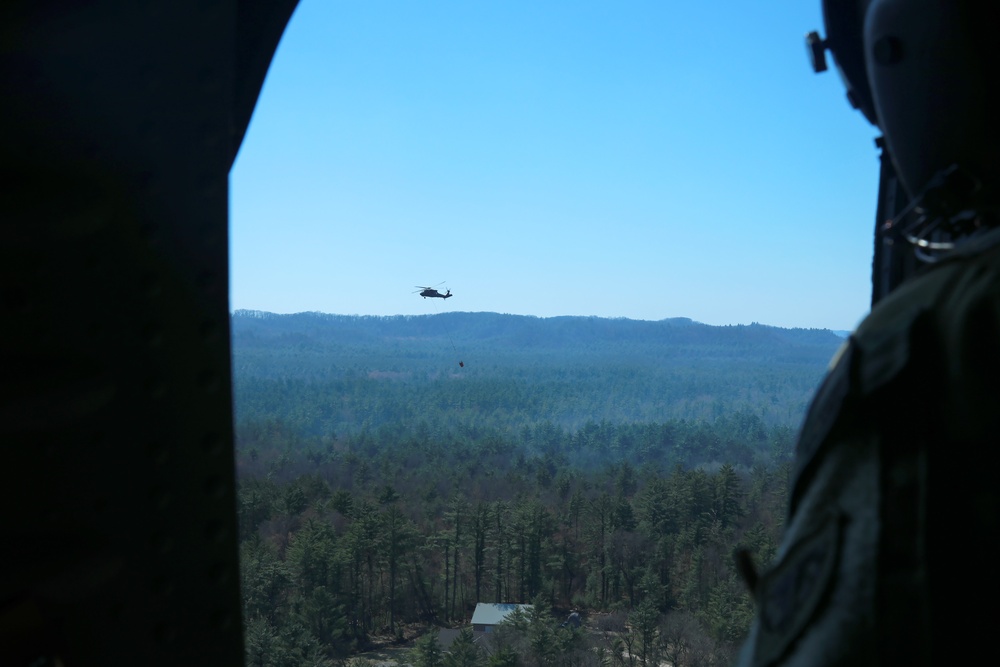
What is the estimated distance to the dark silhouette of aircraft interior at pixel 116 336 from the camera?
78cm

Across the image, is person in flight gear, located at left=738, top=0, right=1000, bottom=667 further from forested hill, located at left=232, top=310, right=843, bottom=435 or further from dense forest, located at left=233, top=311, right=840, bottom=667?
forested hill, located at left=232, top=310, right=843, bottom=435

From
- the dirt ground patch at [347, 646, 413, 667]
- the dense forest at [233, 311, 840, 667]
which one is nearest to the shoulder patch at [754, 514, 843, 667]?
the dense forest at [233, 311, 840, 667]

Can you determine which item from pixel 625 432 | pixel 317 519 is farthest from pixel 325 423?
pixel 317 519

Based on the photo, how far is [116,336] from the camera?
0.87 meters

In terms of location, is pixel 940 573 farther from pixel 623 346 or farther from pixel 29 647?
pixel 623 346

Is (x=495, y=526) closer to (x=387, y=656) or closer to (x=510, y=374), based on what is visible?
(x=387, y=656)

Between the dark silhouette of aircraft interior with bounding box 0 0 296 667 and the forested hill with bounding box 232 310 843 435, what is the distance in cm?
6895

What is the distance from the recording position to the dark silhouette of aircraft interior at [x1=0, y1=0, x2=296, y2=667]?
2.57ft

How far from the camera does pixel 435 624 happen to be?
40.0m

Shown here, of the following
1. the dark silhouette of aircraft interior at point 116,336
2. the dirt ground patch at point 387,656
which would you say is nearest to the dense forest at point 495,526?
the dirt ground patch at point 387,656

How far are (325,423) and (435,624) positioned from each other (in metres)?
43.2

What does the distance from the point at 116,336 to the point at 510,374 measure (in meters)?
128

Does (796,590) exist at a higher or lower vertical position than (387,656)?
higher

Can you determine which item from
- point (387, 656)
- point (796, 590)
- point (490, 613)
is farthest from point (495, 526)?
point (796, 590)
